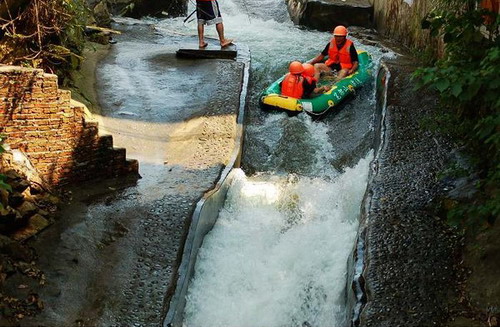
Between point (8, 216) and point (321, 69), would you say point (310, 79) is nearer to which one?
point (321, 69)

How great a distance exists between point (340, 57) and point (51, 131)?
20.5ft

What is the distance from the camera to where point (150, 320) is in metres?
5.94

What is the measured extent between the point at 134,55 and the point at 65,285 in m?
7.45

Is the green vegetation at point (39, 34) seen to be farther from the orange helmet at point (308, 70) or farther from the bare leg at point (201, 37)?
the orange helmet at point (308, 70)

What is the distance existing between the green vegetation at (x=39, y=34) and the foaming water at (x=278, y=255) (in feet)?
10.4

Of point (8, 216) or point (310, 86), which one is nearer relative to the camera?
point (8, 216)

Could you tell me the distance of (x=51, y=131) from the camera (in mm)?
7539

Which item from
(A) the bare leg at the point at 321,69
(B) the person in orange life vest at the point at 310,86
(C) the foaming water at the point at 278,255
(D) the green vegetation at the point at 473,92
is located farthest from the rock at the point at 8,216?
(A) the bare leg at the point at 321,69

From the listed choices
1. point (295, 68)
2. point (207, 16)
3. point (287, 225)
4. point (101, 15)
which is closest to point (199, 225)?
point (287, 225)

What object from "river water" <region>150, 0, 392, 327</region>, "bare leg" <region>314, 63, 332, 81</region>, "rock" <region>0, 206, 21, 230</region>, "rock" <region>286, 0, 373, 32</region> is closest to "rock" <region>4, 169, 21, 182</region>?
"rock" <region>0, 206, 21, 230</region>

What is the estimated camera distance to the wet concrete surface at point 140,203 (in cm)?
609

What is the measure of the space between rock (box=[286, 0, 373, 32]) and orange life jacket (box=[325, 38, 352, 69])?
14.5ft

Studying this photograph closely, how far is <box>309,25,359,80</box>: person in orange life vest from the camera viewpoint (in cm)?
1191

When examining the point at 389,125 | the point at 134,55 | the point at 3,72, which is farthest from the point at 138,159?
the point at 134,55
